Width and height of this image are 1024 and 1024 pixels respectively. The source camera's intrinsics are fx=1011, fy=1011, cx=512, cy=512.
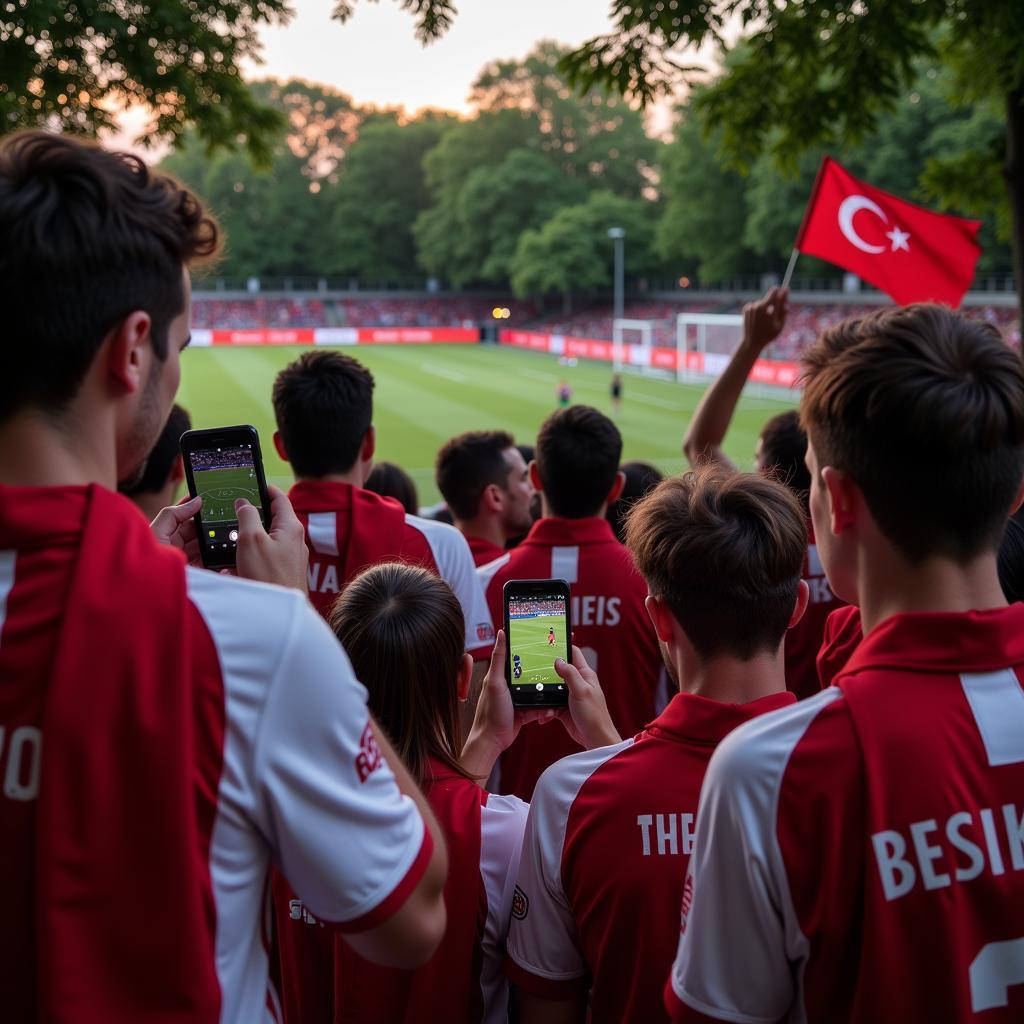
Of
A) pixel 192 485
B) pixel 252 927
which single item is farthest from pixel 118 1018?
pixel 192 485

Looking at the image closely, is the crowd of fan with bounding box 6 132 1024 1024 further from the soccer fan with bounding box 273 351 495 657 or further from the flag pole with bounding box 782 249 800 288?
the flag pole with bounding box 782 249 800 288

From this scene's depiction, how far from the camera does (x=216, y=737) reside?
4.76 ft

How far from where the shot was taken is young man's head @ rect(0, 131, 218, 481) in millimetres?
1476

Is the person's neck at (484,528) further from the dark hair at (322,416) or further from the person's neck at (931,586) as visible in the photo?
the person's neck at (931,586)

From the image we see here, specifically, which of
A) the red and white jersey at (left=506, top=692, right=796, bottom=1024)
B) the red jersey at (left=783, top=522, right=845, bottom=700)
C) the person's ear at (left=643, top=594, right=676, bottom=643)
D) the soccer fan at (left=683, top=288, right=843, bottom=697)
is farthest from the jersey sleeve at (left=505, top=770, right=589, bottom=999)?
the red jersey at (left=783, top=522, right=845, bottom=700)

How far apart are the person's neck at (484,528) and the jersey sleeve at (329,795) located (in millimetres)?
4314

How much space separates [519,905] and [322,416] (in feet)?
8.68

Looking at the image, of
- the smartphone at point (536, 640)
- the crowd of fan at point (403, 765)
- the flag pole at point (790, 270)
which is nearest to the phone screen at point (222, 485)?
the crowd of fan at point (403, 765)

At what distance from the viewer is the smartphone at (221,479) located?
2.83 metres

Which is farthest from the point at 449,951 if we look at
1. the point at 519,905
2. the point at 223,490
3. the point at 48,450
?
the point at 48,450

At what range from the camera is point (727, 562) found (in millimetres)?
2404

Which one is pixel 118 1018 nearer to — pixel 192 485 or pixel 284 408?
pixel 192 485

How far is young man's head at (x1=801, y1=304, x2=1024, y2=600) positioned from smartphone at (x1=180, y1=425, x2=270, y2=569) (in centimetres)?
163

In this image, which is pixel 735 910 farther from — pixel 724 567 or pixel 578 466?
pixel 578 466
